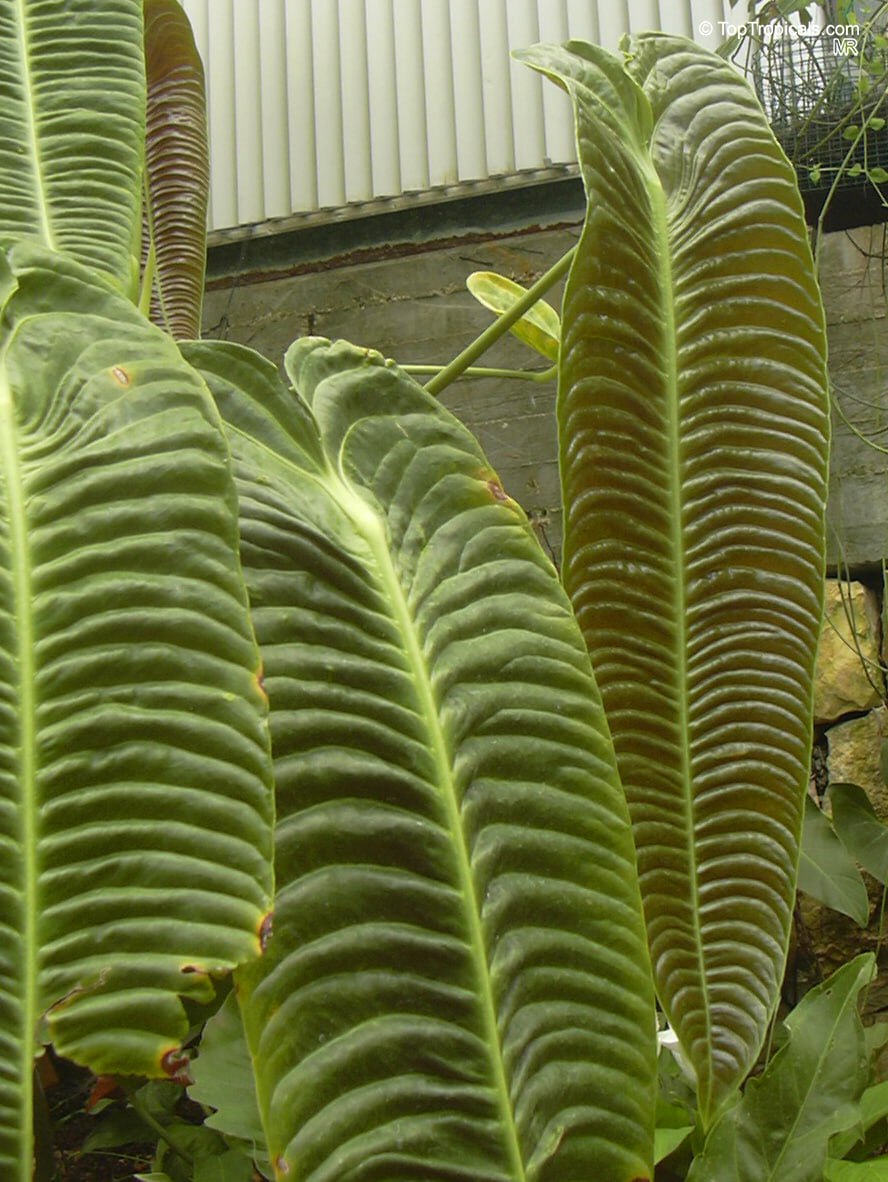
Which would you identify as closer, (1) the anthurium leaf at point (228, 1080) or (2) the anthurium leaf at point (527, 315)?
(1) the anthurium leaf at point (228, 1080)

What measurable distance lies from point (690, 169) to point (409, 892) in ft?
1.35

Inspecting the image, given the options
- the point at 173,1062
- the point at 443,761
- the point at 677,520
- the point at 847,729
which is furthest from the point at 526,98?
the point at 173,1062

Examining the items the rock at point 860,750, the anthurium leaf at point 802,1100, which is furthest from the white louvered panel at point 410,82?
the anthurium leaf at point 802,1100

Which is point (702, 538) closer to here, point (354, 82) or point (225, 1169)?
point (225, 1169)

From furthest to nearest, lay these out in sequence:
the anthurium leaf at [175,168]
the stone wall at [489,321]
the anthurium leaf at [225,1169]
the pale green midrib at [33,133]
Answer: the stone wall at [489,321] → the anthurium leaf at [175,168] → the anthurium leaf at [225,1169] → the pale green midrib at [33,133]

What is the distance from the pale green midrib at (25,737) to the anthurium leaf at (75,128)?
298 mm

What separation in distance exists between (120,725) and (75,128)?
0.52 m

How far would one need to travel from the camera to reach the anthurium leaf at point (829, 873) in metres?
1.23

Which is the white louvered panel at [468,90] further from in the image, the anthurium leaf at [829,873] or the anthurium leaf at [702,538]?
the anthurium leaf at [702,538]

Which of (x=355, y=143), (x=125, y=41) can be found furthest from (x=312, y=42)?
(x=125, y=41)

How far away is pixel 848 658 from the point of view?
180 cm

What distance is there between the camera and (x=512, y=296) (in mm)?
1155

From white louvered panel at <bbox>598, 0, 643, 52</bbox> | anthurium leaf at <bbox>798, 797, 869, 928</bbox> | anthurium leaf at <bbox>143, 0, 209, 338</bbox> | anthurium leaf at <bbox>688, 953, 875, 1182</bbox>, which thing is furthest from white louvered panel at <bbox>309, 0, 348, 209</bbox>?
anthurium leaf at <bbox>688, 953, 875, 1182</bbox>

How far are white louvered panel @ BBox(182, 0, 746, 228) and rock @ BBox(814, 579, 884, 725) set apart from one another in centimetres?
97
